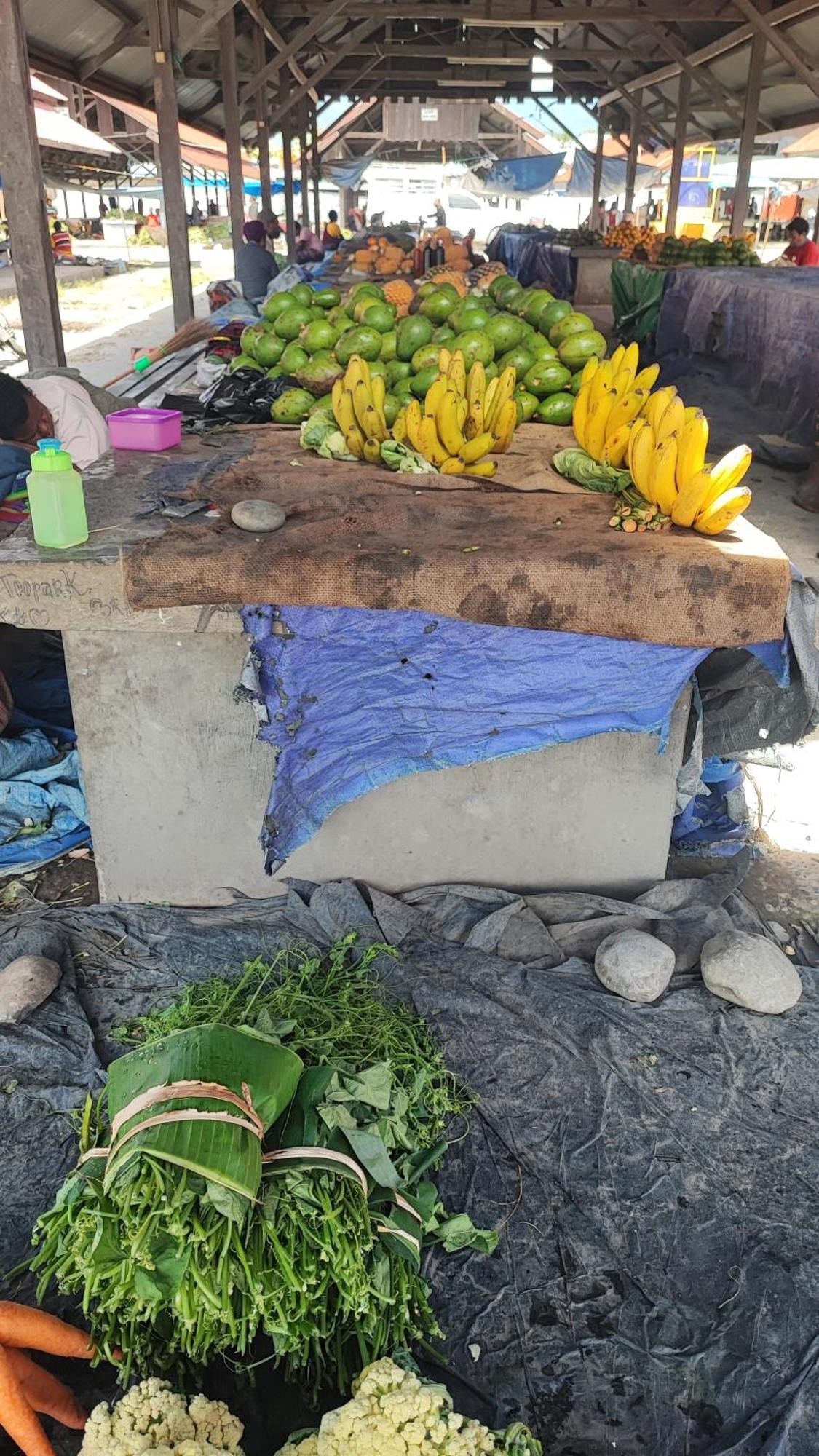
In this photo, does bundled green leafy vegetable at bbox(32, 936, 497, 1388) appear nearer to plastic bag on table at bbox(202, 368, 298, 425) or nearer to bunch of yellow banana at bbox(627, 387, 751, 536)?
bunch of yellow banana at bbox(627, 387, 751, 536)

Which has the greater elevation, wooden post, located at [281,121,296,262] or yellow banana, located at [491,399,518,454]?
wooden post, located at [281,121,296,262]

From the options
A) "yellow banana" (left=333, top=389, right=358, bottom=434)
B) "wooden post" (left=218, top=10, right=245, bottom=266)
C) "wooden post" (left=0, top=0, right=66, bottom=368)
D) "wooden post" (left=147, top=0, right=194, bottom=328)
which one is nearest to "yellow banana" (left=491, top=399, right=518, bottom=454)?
"yellow banana" (left=333, top=389, right=358, bottom=434)

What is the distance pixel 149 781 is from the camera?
9.99 ft

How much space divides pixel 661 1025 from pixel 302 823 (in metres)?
1.16

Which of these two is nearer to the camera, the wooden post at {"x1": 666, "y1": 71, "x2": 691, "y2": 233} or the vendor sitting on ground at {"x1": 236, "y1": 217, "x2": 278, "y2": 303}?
the vendor sitting on ground at {"x1": 236, "y1": 217, "x2": 278, "y2": 303}

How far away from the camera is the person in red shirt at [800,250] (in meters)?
11.8

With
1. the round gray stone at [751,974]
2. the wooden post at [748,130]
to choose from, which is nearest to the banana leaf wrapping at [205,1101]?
Answer: the round gray stone at [751,974]

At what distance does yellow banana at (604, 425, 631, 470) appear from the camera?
125 inches

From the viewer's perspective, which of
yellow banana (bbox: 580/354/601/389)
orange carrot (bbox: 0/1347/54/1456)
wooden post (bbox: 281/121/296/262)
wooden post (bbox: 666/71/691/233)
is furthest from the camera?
wooden post (bbox: 281/121/296/262)

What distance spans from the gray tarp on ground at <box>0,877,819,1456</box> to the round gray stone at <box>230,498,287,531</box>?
1.14m

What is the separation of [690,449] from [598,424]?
688mm

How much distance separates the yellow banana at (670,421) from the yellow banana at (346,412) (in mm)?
1074

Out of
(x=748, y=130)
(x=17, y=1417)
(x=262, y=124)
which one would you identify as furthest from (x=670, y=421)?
(x=262, y=124)

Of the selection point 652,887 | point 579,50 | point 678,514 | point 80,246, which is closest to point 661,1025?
point 652,887
